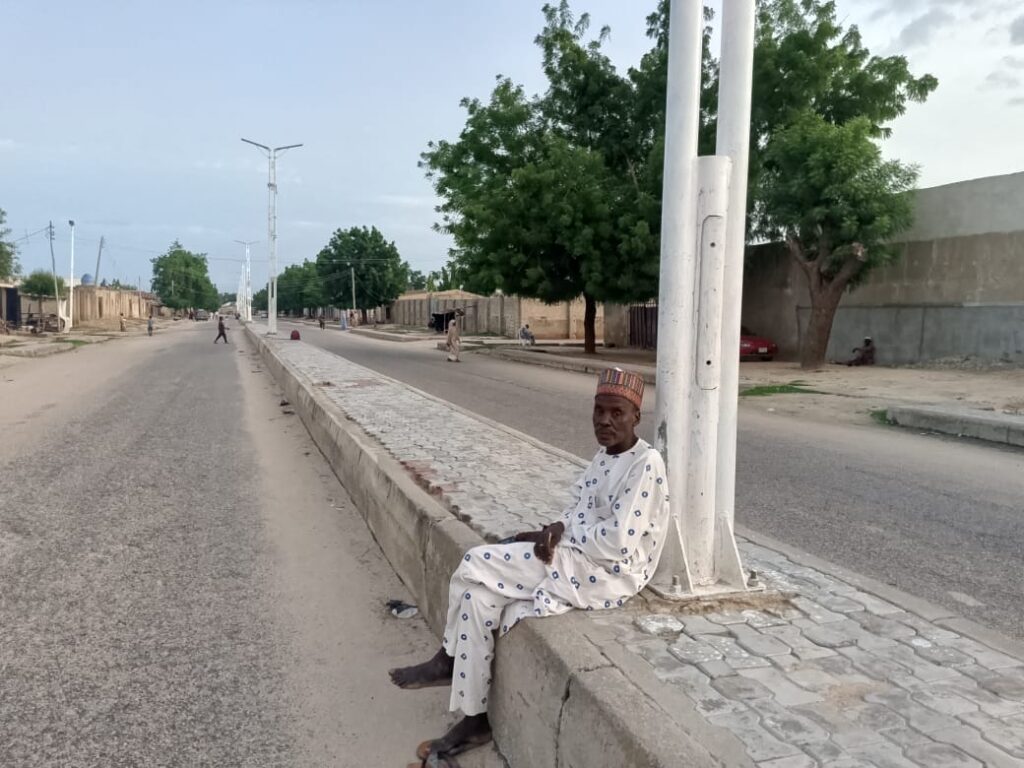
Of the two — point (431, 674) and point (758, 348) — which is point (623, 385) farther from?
point (758, 348)

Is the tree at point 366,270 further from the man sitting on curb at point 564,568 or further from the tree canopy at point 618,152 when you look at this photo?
the man sitting on curb at point 564,568

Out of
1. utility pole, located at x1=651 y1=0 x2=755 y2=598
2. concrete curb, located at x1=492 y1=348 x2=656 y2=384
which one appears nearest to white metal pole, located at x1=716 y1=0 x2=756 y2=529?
utility pole, located at x1=651 y1=0 x2=755 y2=598

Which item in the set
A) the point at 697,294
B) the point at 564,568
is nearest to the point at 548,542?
the point at 564,568

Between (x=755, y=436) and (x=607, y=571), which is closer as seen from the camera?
(x=607, y=571)

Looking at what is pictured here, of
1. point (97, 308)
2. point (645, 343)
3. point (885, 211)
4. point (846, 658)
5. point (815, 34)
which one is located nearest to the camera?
point (846, 658)

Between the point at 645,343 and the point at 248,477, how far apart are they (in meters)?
24.6

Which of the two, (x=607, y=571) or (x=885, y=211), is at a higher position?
(x=885, y=211)

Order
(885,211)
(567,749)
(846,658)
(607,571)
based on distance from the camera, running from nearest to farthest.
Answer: (567,749) < (846,658) < (607,571) < (885,211)

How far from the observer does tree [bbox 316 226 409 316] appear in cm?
8031

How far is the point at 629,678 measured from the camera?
260 cm

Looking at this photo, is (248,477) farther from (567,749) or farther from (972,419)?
(972,419)

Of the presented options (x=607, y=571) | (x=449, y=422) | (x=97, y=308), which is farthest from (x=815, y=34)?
(x=97, y=308)

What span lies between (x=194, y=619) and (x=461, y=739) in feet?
6.37

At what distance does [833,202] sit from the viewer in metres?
17.6
